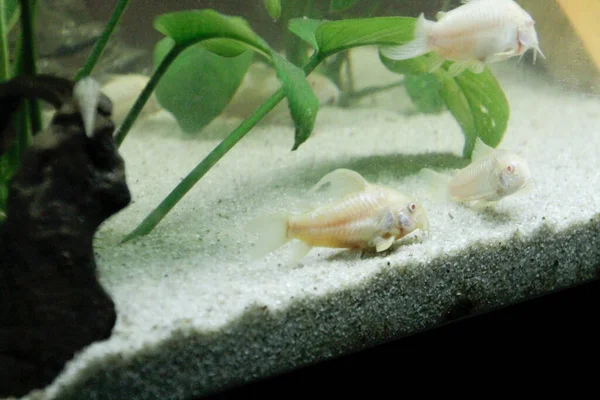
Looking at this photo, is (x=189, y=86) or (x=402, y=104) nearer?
(x=189, y=86)

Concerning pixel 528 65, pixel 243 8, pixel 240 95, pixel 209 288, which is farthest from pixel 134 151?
pixel 528 65

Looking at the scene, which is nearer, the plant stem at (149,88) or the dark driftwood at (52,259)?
the dark driftwood at (52,259)

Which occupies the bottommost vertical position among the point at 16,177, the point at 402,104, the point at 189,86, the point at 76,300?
the point at 402,104

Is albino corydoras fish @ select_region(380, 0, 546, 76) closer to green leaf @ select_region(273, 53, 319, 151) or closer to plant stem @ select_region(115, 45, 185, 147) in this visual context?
green leaf @ select_region(273, 53, 319, 151)

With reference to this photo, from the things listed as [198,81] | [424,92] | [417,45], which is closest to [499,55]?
[417,45]

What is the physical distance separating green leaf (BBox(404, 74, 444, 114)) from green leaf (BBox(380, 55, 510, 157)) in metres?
0.99

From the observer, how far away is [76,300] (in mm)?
1242

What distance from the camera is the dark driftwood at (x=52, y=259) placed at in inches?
46.9

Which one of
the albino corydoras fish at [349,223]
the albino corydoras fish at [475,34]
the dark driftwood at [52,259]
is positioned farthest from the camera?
the albino corydoras fish at [475,34]

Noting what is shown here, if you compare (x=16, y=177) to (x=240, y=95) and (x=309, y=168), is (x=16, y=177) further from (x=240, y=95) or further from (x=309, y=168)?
(x=240, y=95)

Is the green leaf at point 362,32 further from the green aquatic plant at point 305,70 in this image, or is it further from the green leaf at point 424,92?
the green leaf at point 424,92

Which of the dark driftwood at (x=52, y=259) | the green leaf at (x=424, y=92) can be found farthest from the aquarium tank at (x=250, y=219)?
the green leaf at (x=424, y=92)

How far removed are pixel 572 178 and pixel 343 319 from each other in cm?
153

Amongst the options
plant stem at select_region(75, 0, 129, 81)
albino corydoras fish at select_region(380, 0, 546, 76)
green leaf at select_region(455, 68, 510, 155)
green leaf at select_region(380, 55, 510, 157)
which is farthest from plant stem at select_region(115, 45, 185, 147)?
green leaf at select_region(455, 68, 510, 155)
